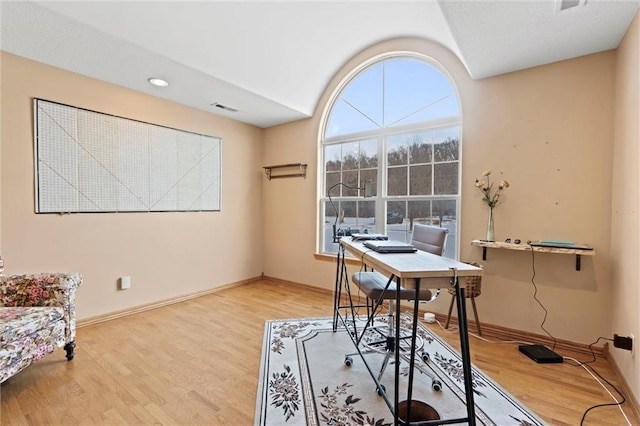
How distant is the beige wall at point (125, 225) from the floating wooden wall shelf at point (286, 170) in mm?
203

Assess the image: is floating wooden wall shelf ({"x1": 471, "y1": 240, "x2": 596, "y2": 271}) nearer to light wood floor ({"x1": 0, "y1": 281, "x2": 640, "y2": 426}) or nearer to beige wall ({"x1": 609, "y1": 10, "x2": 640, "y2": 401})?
beige wall ({"x1": 609, "y1": 10, "x2": 640, "y2": 401})

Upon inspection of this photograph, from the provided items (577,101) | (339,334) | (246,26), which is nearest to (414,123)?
(577,101)

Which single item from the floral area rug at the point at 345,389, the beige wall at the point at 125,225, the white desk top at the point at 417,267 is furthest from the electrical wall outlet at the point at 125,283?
the white desk top at the point at 417,267

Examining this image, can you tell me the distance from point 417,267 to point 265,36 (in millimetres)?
2481

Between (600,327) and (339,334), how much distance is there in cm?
202

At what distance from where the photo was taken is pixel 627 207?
1926 millimetres

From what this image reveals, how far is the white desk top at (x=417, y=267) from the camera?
4.38ft

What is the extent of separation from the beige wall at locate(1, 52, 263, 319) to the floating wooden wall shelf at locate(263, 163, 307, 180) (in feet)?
0.67

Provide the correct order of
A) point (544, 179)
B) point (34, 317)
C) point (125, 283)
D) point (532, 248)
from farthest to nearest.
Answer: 1. point (125, 283)
2. point (544, 179)
3. point (532, 248)
4. point (34, 317)

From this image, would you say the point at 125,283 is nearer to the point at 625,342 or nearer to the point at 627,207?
the point at 625,342

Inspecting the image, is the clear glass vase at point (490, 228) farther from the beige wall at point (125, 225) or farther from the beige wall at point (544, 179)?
the beige wall at point (125, 225)

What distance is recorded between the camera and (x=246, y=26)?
2.57m

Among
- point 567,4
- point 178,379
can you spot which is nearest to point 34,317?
point 178,379

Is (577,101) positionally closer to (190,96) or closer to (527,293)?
(527,293)
